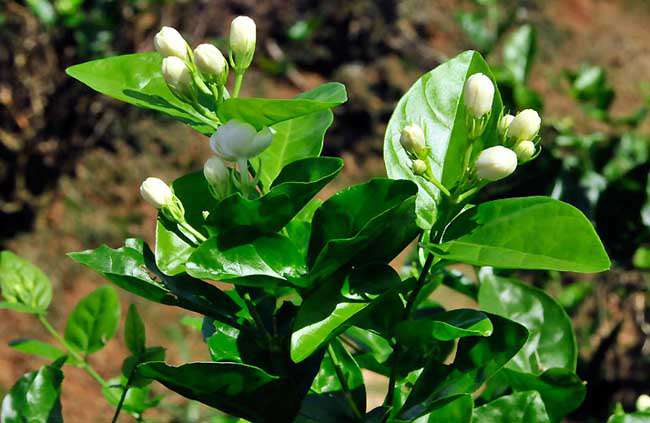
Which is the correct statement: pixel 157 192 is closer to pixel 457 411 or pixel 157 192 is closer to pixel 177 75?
pixel 177 75

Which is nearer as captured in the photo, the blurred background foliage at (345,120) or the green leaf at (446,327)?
the green leaf at (446,327)

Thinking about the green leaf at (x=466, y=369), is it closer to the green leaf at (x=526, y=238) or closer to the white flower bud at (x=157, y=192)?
the green leaf at (x=526, y=238)

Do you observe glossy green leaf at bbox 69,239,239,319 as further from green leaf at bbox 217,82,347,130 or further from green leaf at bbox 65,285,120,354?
green leaf at bbox 65,285,120,354

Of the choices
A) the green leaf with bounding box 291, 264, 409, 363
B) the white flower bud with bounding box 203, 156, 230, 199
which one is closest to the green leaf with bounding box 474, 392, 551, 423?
the green leaf with bounding box 291, 264, 409, 363

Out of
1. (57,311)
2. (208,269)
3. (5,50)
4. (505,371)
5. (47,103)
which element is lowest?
(57,311)

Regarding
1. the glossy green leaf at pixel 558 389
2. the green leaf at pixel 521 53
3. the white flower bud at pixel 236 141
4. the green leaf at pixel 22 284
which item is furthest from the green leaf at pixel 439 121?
the green leaf at pixel 521 53

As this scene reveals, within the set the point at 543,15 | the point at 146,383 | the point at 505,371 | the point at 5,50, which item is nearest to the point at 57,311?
the point at 5,50

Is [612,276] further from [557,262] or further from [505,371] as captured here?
[557,262]
